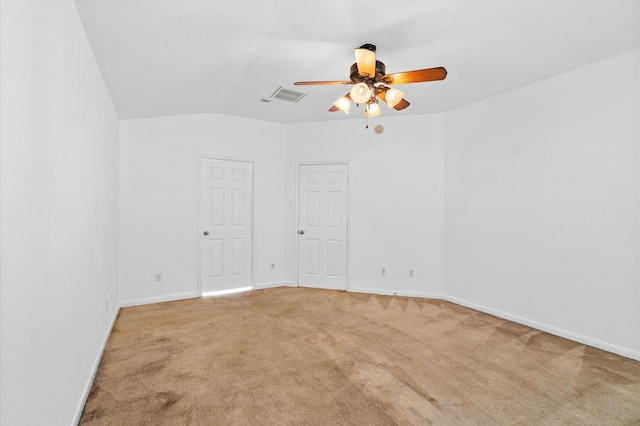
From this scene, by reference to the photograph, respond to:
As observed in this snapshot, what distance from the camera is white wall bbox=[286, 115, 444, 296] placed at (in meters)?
4.68

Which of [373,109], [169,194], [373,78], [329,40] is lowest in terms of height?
[169,194]

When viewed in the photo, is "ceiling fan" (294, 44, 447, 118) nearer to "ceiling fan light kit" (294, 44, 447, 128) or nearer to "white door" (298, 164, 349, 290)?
"ceiling fan light kit" (294, 44, 447, 128)

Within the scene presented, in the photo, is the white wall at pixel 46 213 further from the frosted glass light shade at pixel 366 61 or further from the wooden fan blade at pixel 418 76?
the wooden fan blade at pixel 418 76

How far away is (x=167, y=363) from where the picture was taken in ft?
8.71

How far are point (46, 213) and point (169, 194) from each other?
122 inches

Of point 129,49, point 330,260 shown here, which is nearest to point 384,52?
point 129,49

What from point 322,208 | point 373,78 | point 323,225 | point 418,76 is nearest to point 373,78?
point 373,78

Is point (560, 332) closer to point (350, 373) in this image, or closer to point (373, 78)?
point (350, 373)

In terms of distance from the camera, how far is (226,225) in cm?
489

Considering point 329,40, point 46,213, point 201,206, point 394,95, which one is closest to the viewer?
point 46,213

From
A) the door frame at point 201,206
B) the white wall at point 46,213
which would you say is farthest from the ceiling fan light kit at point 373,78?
the door frame at point 201,206

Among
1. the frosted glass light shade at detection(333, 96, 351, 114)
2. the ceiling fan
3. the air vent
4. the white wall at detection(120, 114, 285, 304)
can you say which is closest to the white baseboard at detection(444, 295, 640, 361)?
the ceiling fan

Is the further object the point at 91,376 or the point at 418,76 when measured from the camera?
the point at 418,76

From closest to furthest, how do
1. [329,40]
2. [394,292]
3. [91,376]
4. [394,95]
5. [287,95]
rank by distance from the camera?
1. [91,376]
2. [329,40]
3. [394,95]
4. [287,95]
5. [394,292]
